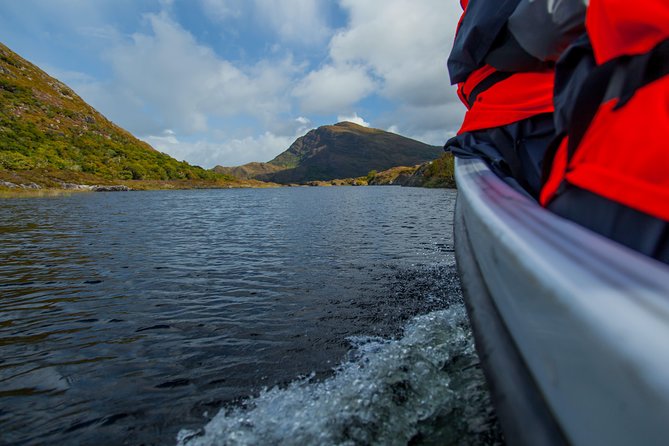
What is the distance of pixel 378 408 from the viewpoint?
3.38 meters

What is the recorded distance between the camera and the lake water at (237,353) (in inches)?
132

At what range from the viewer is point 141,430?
3477mm

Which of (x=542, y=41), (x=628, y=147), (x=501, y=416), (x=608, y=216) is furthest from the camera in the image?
(x=542, y=41)

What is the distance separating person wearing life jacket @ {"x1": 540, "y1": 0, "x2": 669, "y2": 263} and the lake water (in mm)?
2334

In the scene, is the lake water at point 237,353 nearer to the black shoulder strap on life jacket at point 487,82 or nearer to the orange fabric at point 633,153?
the orange fabric at point 633,153

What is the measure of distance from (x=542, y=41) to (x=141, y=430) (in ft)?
15.2

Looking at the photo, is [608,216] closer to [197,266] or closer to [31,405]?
[31,405]

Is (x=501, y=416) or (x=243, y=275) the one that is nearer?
(x=501, y=416)

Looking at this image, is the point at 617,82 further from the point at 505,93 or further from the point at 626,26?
the point at 505,93

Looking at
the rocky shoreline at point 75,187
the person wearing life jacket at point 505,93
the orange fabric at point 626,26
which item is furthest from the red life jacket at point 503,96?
the rocky shoreline at point 75,187

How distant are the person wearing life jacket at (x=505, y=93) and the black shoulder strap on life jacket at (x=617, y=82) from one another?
605 millimetres

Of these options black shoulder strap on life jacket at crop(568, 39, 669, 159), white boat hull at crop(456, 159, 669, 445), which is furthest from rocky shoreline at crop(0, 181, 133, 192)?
black shoulder strap on life jacket at crop(568, 39, 669, 159)

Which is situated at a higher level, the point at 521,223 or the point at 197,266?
the point at 521,223

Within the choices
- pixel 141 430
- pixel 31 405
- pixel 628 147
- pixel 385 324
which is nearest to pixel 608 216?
pixel 628 147
